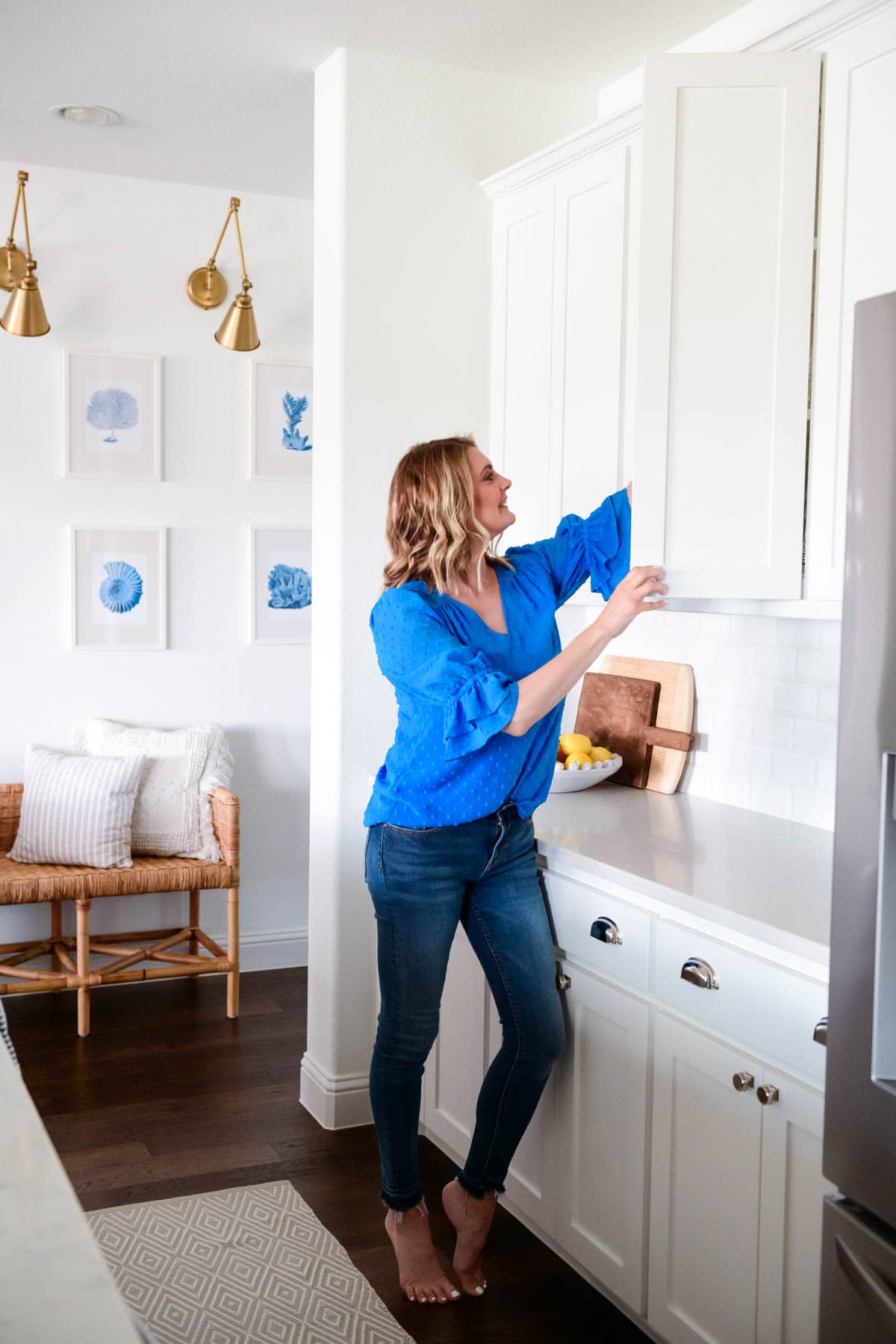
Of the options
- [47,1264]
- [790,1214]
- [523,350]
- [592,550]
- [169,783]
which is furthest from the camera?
[169,783]

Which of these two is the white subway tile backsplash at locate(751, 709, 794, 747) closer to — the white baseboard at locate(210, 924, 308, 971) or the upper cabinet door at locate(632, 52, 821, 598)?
the upper cabinet door at locate(632, 52, 821, 598)

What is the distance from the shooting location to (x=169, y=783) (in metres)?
4.09

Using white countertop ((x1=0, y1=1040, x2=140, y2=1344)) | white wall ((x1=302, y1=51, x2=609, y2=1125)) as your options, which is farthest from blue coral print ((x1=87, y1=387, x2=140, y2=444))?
white countertop ((x1=0, y1=1040, x2=140, y2=1344))

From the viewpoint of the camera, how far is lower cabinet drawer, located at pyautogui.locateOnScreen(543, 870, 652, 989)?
2.21m

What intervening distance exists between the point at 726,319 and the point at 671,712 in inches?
41.7

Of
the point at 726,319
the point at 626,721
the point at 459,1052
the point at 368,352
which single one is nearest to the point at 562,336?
the point at 368,352

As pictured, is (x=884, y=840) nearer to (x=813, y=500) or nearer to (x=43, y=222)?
(x=813, y=500)

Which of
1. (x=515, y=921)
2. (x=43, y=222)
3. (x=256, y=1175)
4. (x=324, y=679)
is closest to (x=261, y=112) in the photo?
(x=43, y=222)

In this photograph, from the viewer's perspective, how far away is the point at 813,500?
2.19 meters

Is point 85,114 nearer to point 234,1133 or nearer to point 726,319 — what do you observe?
point 726,319

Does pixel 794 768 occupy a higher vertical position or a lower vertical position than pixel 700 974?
higher

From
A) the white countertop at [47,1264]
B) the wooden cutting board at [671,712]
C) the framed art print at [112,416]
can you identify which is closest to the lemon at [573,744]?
the wooden cutting board at [671,712]

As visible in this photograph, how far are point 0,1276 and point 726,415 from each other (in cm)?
185

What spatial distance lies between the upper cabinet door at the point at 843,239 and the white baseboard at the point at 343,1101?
1.79m
